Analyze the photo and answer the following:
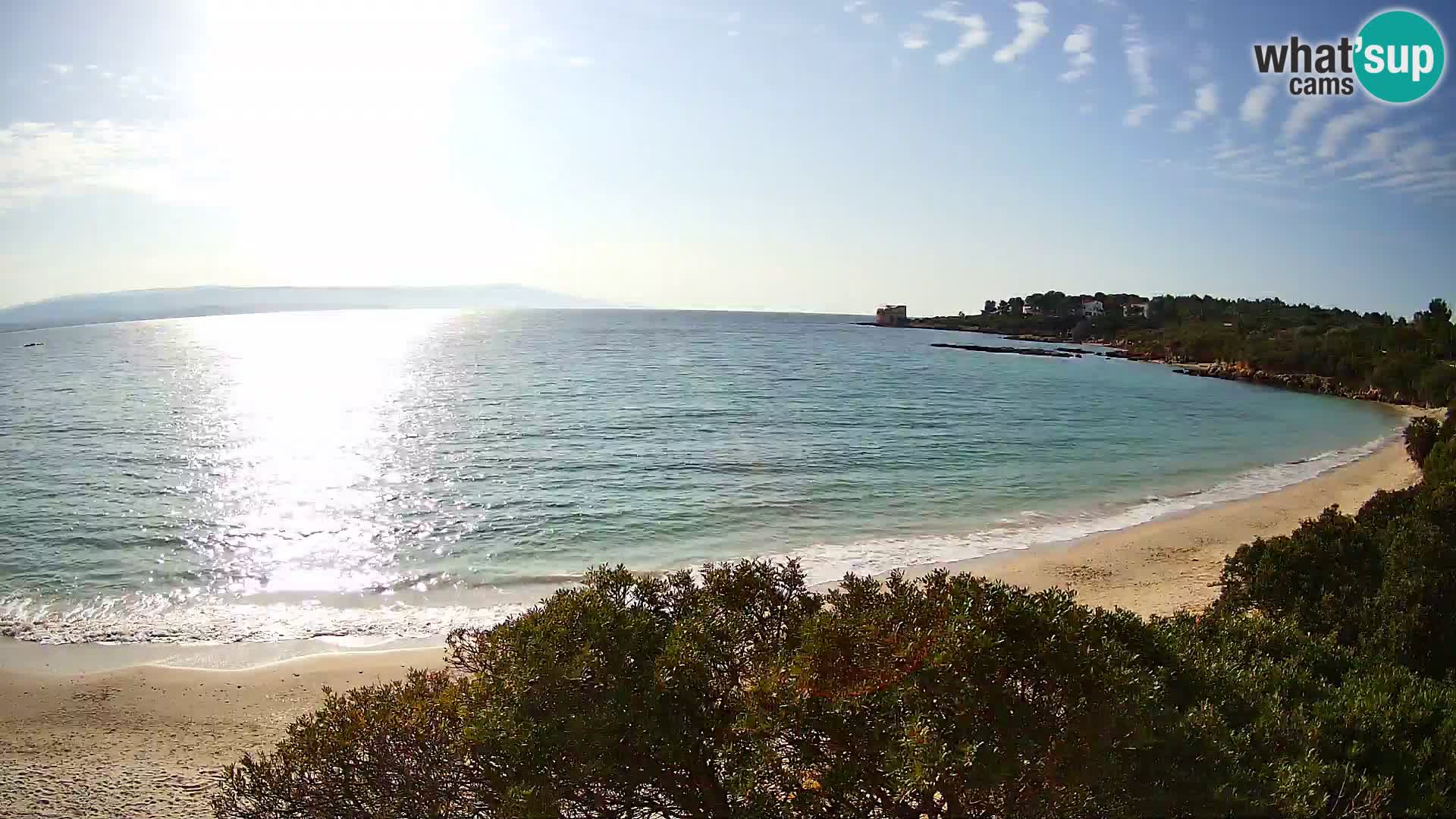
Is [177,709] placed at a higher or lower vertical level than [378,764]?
lower

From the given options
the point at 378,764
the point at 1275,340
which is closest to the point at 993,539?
the point at 378,764

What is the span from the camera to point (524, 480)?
958 inches

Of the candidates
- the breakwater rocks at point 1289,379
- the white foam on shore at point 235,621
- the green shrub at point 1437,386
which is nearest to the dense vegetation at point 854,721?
the white foam on shore at point 235,621

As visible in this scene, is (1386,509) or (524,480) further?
(524,480)

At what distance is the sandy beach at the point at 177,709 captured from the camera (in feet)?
26.8

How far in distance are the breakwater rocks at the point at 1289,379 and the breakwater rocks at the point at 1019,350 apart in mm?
17754

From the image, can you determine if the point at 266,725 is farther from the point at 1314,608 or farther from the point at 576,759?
the point at 1314,608

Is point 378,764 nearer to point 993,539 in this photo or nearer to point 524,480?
point 993,539

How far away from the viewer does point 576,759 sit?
4.74m

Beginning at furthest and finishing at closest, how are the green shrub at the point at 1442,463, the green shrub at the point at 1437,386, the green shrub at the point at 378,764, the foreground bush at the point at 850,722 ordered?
1. the green shrub at the point at 1437,386
2. the green shrub at the point at 1442,463
3. the green shrub at the point at 378,764
4. the foreground bush at the point at 850,722

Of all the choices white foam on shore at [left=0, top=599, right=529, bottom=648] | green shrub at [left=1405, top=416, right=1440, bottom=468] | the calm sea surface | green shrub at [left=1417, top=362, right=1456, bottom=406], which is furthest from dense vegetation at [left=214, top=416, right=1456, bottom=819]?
green shrub at [left=1417, top=362, right=1456, bottom=406]

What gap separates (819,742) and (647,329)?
149 m

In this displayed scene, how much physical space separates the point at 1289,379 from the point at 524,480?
6441cm

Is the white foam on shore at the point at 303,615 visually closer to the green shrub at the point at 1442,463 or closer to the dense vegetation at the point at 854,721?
the dense vegetation at the point at 854,721
